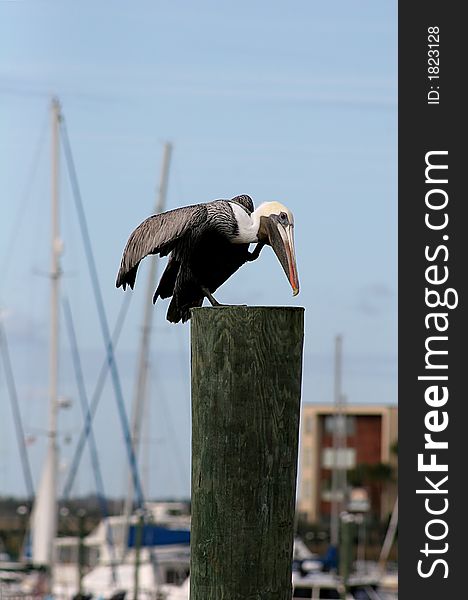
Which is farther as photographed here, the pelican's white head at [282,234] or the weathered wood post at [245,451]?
the pelican's white head at [282,234]

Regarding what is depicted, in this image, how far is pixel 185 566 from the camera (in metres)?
31.5

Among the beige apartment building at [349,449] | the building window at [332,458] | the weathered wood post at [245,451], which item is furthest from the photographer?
the beige apartment building at [349,449]

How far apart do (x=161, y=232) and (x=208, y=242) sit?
0.22m

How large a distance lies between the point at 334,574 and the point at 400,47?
90.5ft

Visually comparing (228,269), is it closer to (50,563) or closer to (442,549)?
(442,549)

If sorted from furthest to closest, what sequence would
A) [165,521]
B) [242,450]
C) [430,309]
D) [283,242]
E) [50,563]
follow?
[165,521] → [50,563] → [430,309] → [283,242] → [242,450]

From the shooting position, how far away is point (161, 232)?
22.1ft

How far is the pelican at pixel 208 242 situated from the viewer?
6.62 m

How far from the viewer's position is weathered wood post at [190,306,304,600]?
577 cm

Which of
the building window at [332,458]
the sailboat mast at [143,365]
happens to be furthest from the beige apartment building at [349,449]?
the sailboat mast at [143,365]

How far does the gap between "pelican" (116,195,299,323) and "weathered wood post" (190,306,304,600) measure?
74 centimetres

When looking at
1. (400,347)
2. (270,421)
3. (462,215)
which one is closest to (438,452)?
(400,347)

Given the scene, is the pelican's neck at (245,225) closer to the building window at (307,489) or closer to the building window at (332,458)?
the building window at (332,458)

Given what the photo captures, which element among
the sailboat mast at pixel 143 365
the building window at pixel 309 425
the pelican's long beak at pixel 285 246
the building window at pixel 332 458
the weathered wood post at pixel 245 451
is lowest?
the weathered wood post at pixel 245 451
